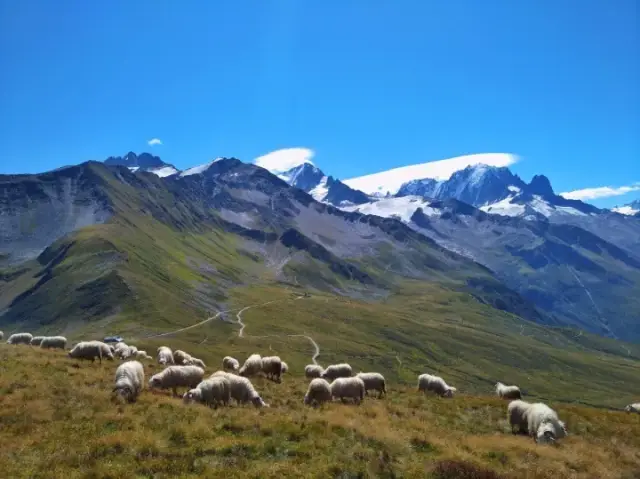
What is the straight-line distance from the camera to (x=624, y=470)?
2323 centimetres

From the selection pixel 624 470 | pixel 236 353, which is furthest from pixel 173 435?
pixel 236 353

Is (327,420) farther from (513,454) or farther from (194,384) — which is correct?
(194,384)

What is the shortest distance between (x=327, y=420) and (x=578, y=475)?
10487 millimetres

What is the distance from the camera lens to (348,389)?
33938 mm

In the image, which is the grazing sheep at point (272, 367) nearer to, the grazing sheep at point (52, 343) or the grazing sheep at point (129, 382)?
the grazing sheep at point (129, 382)

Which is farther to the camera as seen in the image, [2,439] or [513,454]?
[513,454]

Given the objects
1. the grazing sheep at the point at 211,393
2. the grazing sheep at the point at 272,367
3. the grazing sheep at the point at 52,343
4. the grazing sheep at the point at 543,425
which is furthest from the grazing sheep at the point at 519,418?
the grazing sheep at the point at 52,343

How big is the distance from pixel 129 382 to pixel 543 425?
21.9m

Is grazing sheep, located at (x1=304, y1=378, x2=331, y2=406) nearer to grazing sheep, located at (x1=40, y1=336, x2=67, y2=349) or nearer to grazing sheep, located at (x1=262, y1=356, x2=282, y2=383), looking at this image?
grazing sheep, located at (x1=262, y1=356, x2=282, y2=383)

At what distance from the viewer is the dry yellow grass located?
1667 centimetres

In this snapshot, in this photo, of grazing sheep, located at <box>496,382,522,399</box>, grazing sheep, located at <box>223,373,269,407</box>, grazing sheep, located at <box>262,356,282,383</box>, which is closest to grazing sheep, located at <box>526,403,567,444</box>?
grazing sheep, located at <box>496,382,522,399</box>

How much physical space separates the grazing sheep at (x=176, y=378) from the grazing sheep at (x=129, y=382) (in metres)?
1.60

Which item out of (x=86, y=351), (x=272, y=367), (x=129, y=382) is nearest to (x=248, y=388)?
(x=129, y=382)

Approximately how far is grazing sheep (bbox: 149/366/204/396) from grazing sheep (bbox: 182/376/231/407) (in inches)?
144
